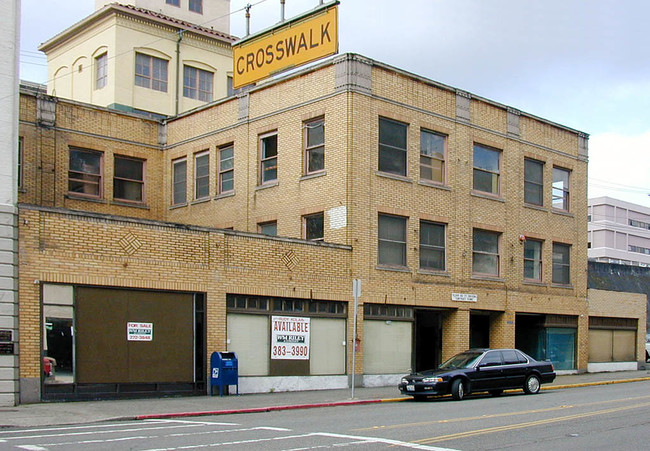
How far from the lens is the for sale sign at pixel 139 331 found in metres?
21.6

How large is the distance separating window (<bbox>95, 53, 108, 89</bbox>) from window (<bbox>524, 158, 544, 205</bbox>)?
20.6m

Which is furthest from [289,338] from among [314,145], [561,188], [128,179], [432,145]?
[561,188]

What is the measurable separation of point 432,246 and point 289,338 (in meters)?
7.20

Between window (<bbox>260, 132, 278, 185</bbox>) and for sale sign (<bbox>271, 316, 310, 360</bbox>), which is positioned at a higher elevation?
window (<bbox>260, 132, 278, 185</bbox>)

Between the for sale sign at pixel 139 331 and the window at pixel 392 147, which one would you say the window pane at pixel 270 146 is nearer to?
the window at pixel 392 147

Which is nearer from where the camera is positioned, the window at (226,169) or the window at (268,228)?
the window at (268,228)

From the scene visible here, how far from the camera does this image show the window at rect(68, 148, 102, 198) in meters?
31.1

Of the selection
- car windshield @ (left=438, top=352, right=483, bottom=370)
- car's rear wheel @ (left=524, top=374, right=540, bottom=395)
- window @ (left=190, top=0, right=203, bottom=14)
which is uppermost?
window @ (left=190, top=0, right=203, bottom=14)

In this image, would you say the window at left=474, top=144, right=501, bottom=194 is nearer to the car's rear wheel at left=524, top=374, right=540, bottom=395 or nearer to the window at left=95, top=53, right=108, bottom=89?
the car's rear wheel at left=524, top=374, right=540, bottom=395

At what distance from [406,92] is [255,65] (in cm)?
550

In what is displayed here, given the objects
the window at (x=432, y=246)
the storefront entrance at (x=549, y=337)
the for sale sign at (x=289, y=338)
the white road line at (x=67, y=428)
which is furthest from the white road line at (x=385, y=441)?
the storefront entrance at (x=549, y=337)

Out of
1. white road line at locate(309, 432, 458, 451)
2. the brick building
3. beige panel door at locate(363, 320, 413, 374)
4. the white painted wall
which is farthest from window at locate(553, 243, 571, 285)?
the white painted wall

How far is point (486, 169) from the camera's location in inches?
1256

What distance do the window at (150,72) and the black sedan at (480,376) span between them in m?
23.5
